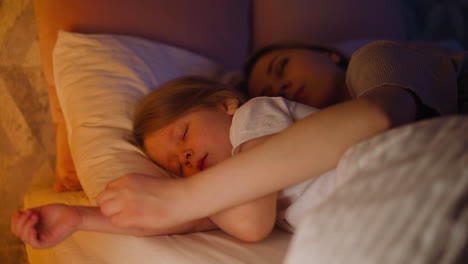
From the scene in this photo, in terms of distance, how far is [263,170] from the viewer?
0.66 meters

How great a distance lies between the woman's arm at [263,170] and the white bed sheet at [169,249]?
7 cm

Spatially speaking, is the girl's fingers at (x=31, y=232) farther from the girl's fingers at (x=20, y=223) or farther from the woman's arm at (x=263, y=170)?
the woman's arm at (x=263, y=170)

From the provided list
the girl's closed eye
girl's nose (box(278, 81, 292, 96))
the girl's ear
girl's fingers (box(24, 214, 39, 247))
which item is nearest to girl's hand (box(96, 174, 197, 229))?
girl's fingers (box(24, 214, 39, 247))

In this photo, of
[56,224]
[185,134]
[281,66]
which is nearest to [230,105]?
[185,134]

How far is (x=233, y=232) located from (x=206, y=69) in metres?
0.72

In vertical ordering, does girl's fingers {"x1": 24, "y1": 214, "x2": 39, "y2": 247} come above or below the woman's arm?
below

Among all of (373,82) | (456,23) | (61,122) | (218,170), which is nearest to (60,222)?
(218,170)

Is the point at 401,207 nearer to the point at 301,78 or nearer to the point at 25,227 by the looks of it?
the point at 25,227

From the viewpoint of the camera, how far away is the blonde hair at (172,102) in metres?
1.00

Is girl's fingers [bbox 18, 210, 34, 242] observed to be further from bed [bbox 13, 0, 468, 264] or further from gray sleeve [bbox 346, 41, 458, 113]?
→ gray sleeve [bbox 346, 41, 458, 113]

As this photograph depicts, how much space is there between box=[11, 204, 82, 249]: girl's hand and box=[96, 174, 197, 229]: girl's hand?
6 cm

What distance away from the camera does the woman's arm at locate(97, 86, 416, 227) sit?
660 mm

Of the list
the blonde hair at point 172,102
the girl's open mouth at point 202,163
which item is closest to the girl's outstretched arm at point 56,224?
the girl's open mouth at point 202,163

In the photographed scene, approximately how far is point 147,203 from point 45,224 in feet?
0.62
